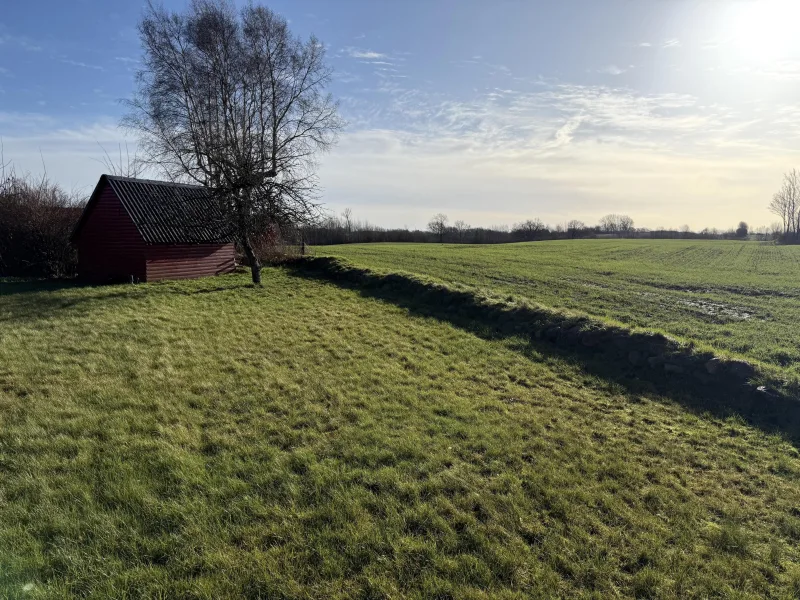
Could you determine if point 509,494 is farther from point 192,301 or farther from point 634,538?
point 192,301

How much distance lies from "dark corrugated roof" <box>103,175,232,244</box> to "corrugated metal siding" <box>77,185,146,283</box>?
1.35 ft

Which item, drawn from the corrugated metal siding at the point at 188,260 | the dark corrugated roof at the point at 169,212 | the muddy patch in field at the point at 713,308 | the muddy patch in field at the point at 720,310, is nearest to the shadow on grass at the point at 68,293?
the corrugated metal siding at the point at 188,260

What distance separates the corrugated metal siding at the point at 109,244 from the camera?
18.5 metres

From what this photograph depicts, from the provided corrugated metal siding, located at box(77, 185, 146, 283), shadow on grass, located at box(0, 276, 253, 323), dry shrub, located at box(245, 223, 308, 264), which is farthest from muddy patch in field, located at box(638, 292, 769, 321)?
corrugated metal siding, located at box(77, 185, 146, 283)

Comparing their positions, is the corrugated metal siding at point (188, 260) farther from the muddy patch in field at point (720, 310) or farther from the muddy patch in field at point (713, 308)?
the muddy patch in field at point (720, 310)

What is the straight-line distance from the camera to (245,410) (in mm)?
6371

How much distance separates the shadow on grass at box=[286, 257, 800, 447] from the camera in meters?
6.79

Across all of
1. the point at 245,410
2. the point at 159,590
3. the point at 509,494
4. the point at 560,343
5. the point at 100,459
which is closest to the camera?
the point at 159,590

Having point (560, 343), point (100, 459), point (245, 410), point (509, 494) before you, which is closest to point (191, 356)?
point (245, 410)

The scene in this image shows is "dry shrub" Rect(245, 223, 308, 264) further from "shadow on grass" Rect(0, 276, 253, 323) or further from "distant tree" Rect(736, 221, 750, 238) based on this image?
"distant tree" Rect(736, 221, 750, 238)

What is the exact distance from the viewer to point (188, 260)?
19.8 meters

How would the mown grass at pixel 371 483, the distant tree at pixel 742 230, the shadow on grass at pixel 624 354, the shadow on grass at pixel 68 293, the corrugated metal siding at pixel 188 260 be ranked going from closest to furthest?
the mown grass at pixel 371 483
the shadow on grass at pixel 624 354
the shadow on grass at pixel 68 293
the corrugated metal siding at pixel 188 260
the distant tree at pixel 742 230

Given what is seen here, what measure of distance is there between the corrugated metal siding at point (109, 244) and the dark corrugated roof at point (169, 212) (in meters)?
0.41

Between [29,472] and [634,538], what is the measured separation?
19.7 ft
